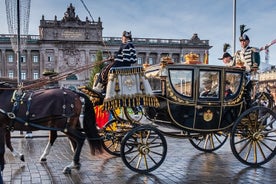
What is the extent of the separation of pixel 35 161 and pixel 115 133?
2023 mm

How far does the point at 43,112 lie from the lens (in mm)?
6586

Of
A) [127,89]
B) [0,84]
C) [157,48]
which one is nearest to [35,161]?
[0,84]

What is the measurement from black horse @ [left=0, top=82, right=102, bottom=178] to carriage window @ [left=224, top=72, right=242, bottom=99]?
3.07m

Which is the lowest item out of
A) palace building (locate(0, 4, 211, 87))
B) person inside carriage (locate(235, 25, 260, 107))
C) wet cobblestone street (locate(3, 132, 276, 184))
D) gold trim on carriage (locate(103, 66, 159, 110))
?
wet cobblestone street (locate(3, 132, 276, 184))

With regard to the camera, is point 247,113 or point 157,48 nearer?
point 247,113

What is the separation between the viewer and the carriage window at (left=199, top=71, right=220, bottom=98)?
24.3 ft

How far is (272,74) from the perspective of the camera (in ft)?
189

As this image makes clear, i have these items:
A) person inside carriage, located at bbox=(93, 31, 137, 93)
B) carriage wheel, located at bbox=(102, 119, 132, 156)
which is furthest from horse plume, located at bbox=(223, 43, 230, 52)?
carriage wheel, located at bbox=(102, 119, 132, 156)

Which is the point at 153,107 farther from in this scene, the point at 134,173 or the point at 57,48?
the point at 57,48

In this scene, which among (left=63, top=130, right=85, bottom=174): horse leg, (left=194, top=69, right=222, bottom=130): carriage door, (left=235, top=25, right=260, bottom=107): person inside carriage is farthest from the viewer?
(left=235, top=25, right=260, bottom=107): person inside carriage

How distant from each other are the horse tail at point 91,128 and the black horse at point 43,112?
2 cm

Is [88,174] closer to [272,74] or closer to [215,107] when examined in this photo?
[215,107]

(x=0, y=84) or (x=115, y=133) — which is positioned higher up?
(x=0, y=84)

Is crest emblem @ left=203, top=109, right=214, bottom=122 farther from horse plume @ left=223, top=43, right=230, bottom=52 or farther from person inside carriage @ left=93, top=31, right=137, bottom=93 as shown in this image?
horse plume @ left=223, top=43, right=230, bottom=52
